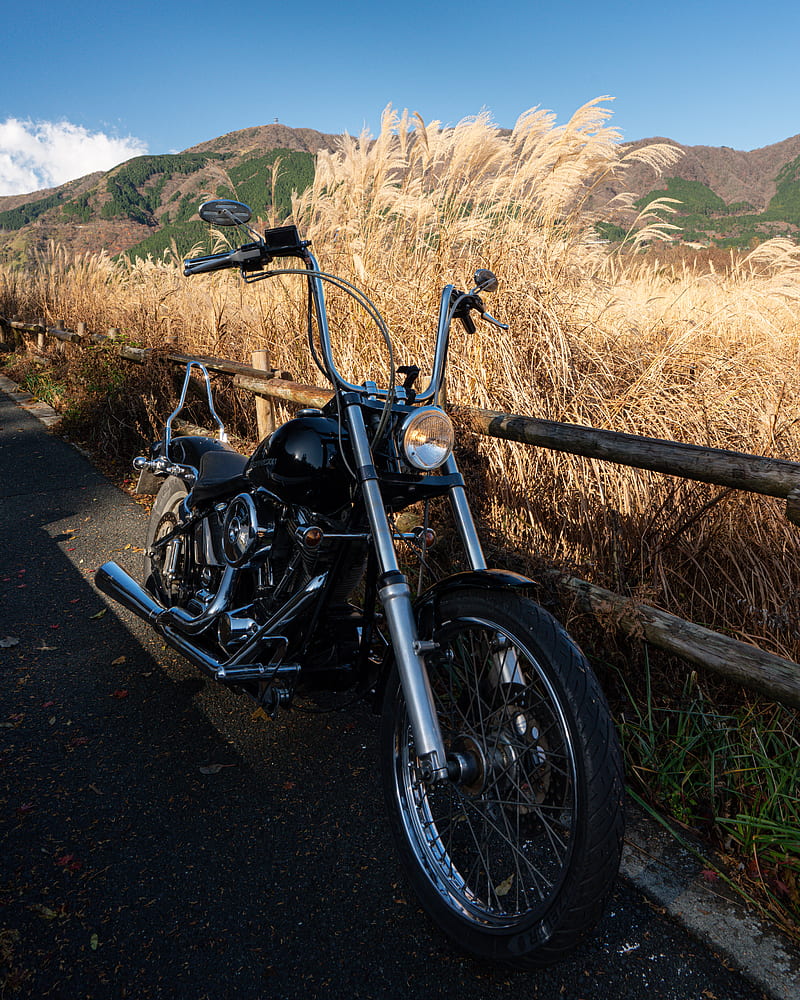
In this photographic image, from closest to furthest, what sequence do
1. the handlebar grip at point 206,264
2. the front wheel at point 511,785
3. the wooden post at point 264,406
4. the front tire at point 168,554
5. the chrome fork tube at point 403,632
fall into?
the front wheel at point 511,785, the chrome fork tube at point 403,632, the handlebar grip at point 206,264, the front tire at point 168,554, the wooden post at point 264,406

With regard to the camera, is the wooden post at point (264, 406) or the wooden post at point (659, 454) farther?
the wooden post at point (264, 406)

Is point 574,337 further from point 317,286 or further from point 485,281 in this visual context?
point 317,286

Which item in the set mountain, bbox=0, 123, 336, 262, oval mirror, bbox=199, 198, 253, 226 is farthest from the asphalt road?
mountain, bbox=0, 123, 336, 262

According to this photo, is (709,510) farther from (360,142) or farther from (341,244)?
(360,142)

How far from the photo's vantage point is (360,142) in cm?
470

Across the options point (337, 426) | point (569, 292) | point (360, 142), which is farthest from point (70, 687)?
point (360, 142)

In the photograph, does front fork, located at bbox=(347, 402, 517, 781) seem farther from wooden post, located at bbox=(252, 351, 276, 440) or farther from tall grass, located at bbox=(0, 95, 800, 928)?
wooden post, located at bbox=(252, 351, 276, 440)

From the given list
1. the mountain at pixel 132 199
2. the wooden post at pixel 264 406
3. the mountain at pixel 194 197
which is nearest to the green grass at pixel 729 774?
the wooden post at pixel 264 406

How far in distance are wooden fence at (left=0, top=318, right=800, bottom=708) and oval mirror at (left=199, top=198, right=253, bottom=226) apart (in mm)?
1269

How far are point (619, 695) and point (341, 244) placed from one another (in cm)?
343

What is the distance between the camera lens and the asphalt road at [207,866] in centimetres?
156

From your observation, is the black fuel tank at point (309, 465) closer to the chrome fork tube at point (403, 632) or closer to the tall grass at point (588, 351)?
the chrome fork tube at point (403, 632)

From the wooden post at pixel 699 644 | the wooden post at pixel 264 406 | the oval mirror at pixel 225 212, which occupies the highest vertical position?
the oval mirror at pixel 225 212

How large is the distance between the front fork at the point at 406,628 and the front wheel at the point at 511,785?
0.19 ft
